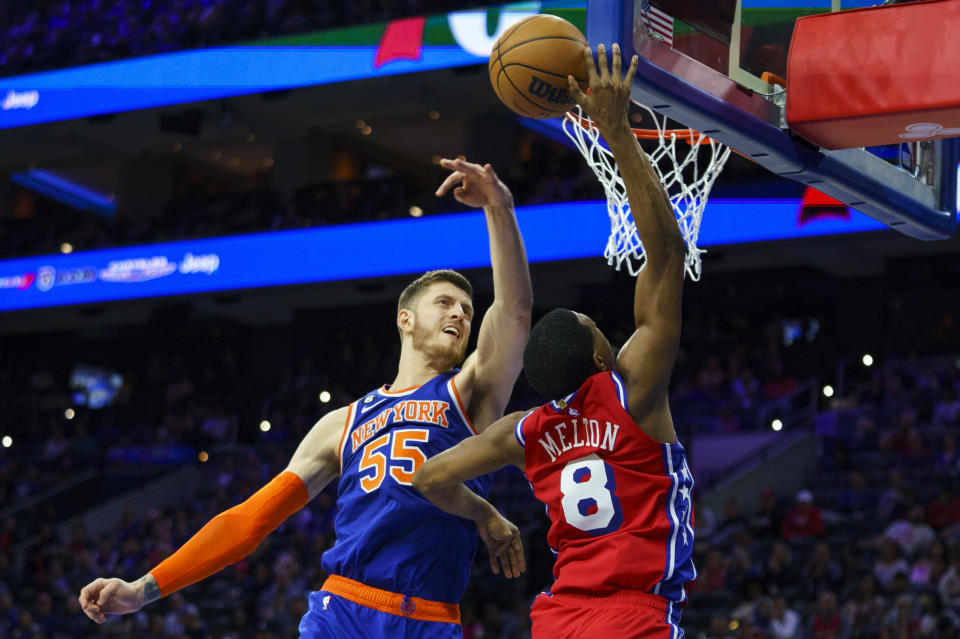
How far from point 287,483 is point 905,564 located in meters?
7.24

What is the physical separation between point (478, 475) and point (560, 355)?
45cm

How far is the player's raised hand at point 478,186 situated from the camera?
12.9 ft

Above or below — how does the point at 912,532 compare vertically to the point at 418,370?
below

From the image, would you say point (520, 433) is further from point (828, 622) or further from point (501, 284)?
point (828, 622)

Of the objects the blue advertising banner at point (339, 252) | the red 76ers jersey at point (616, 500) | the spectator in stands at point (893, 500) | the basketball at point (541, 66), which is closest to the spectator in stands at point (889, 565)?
the spectator in stands at point (893, 500)

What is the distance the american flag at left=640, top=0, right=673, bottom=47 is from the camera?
3844 millimetres

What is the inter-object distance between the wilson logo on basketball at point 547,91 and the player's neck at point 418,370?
42.8 inches

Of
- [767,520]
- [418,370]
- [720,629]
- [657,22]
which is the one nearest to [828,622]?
[720,629]

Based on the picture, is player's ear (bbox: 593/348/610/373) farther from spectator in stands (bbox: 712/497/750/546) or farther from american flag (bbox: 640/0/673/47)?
spectator in stands (bbox: 712/497/750/546)

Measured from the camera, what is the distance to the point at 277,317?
21.4 m

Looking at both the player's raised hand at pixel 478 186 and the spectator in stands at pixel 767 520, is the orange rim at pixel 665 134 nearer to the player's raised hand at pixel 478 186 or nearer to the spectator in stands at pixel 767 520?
the player's raised hand at pixel 478 186

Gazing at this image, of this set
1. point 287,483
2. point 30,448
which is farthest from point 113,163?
point 287,483

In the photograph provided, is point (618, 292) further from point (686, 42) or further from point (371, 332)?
point (686, 42)

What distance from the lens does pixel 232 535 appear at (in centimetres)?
402
